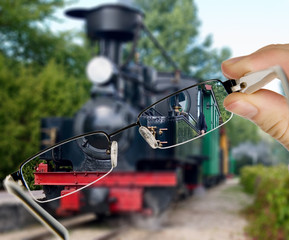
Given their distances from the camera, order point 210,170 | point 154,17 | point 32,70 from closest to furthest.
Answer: point 210,170 < point 32,70 < point 154,17

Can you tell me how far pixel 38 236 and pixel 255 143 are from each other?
41.5ft

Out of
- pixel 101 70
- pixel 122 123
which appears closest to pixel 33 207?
pixel 122 123

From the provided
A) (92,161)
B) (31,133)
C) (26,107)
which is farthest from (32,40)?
(92,161)

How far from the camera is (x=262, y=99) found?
75 cm

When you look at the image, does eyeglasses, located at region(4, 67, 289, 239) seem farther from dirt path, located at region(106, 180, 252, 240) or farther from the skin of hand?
dirt path, located at region(106, 180, 252, 240)

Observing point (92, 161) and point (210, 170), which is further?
point (210, 170)

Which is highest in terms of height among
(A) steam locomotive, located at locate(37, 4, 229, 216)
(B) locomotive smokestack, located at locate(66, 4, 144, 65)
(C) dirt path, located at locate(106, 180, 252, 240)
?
(B) locomotive smokestack, located at locate(66, 4, 144, 65)

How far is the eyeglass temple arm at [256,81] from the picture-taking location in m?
0.65

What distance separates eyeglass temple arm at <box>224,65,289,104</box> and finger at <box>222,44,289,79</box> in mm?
36

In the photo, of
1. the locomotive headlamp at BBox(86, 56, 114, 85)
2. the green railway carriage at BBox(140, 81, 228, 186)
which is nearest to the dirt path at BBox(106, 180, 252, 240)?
the locomotive headlamp at BBox(86, 56, 114, 85)

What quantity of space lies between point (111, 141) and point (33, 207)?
0.19 m

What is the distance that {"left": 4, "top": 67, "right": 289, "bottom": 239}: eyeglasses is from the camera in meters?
0.67

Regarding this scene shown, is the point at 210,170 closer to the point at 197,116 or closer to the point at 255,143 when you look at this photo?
the point at 255,143

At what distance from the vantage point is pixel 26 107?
975 centimetres
